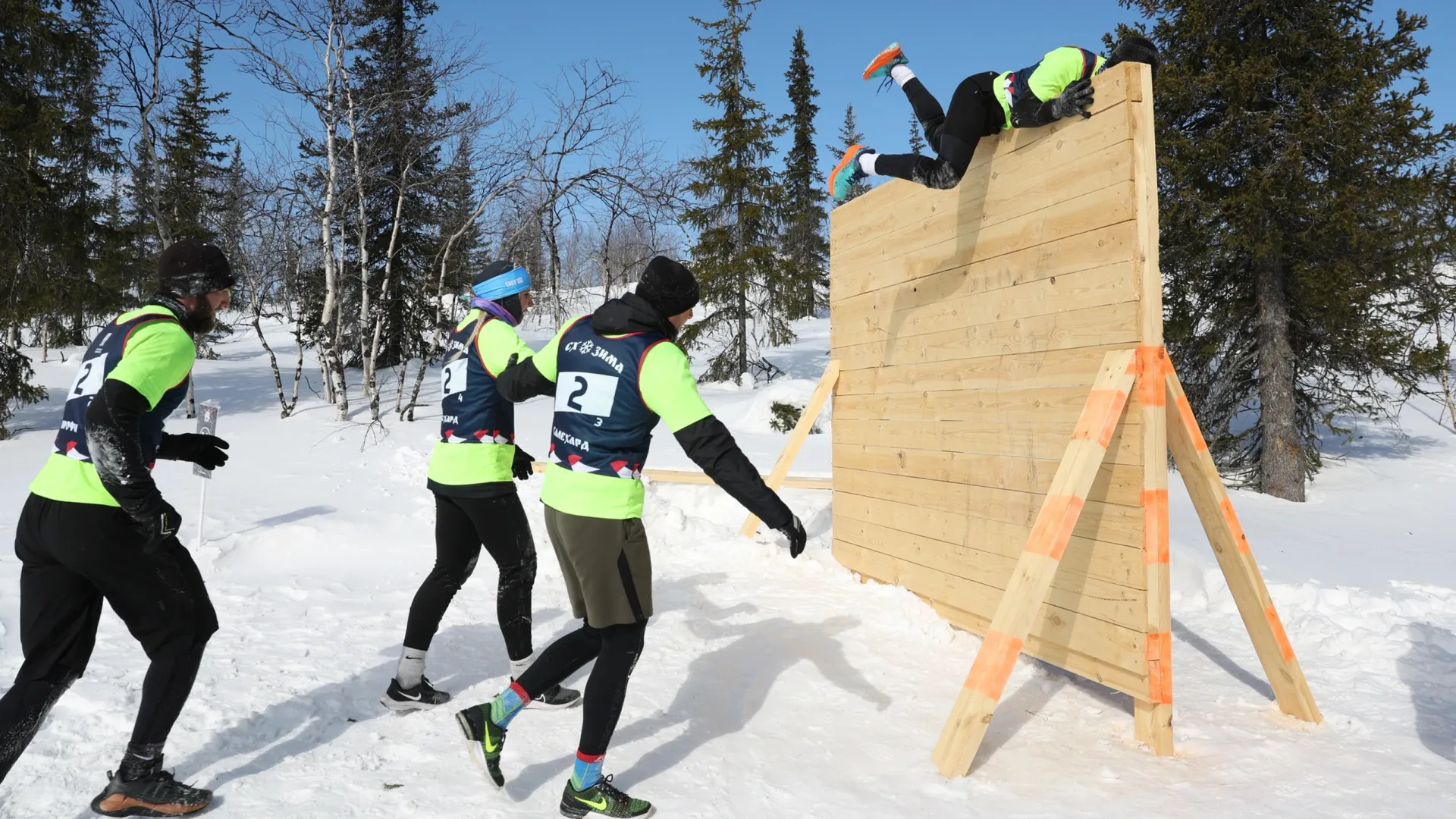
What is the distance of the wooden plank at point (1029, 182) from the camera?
3.77m

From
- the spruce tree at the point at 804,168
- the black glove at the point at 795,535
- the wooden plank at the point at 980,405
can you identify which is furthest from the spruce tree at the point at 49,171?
the spruce tree at the point at 804,168

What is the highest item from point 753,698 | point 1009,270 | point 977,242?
point 977,242

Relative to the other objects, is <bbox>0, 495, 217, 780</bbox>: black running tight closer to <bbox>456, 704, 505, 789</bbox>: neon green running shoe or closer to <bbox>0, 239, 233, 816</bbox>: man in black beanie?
<bbox>0, 239, 233, 816</bbox>: man in black beanie

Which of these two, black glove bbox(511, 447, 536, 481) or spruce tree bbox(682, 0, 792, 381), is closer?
black glove bbox(511, 447, 536, 481)

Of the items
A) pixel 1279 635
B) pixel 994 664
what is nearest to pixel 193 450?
pixel 994 664

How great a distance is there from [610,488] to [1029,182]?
9.46 feet

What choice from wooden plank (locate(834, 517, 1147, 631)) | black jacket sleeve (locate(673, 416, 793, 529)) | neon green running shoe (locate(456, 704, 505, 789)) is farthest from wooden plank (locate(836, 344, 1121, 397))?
neon green running shoe (locate(456, 704, 505, 789))

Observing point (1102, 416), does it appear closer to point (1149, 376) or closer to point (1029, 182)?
point (1149, 376)

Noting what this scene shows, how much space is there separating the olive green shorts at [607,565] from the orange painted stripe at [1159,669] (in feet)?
7.66

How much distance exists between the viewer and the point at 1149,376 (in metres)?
3.70

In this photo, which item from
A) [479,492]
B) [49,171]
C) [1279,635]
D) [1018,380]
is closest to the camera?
[479,492]

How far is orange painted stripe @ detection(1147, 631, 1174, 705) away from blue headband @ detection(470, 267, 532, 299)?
3.33 meters

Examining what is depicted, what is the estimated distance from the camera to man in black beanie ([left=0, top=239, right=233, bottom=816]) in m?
2.63

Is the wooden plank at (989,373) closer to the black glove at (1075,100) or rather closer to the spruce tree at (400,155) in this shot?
the black glove at (1075,100)
